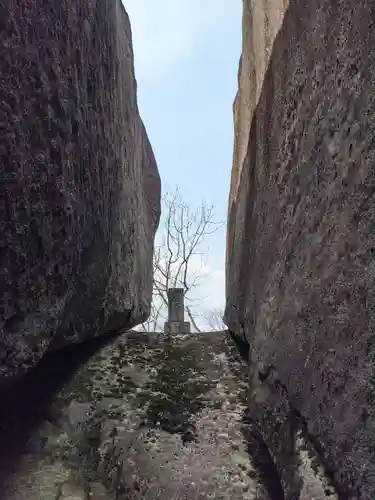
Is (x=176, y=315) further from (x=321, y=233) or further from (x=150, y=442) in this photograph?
(x=321, y=233)

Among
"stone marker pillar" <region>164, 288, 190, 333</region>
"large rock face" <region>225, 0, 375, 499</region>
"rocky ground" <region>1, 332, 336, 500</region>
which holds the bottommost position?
"stone marker pillar" <region>164, 288, 190, 333</region>

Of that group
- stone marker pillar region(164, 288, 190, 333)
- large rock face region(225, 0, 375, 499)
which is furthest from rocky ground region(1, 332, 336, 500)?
stone marker pillar region(164, 288, 190, 333)

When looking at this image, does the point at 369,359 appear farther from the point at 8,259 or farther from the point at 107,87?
the point at 107,87

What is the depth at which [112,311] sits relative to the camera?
4.71 ft

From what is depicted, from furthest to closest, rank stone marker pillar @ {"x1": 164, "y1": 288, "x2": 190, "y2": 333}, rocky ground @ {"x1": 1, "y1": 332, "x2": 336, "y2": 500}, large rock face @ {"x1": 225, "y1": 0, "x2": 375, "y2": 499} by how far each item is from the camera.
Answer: stone marker pillar @ {"x1": 164, "y1": 288, "x2": 190, "y2": 333}
rocky ground @ {"x1": 1, "y1": 332, "x2": 336, "y2": 500}
large rock face @ {"x1": 225, "y1": 0, "x2": 375, "y2": 499}

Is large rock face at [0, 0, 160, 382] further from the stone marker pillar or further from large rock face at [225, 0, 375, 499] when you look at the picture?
the stone marker pillar

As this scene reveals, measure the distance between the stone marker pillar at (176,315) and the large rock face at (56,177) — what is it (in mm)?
3251

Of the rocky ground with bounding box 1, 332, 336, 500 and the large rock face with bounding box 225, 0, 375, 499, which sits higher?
the large rock face with bounding box 225, 0, 375, 499

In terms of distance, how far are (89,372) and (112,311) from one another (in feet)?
0.66

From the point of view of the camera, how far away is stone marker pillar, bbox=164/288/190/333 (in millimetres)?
4684

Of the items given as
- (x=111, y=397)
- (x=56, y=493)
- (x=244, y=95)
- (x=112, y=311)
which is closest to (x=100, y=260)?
(x=112, y=311)

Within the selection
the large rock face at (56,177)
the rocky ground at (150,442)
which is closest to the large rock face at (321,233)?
the rocky ground at (150,442)

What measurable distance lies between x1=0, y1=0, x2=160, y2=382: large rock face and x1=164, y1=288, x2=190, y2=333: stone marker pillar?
128 inches

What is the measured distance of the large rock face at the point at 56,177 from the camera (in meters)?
0.78
